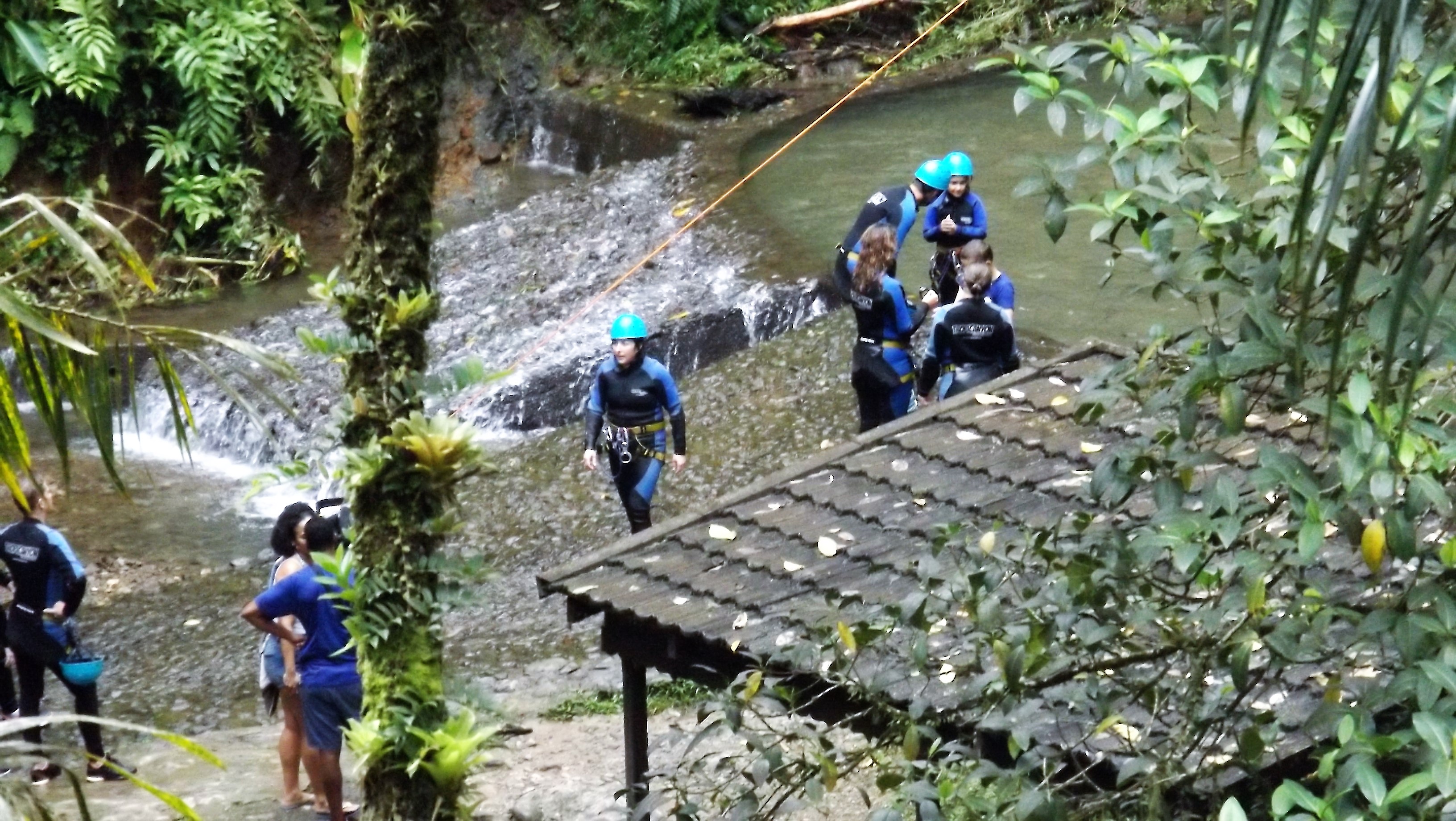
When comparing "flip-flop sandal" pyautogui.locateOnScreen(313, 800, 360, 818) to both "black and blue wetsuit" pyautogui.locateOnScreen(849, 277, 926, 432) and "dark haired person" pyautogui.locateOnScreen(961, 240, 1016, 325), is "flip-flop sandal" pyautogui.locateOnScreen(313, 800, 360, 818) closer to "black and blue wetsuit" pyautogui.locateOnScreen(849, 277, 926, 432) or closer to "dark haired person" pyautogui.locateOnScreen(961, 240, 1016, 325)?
"black and blue wetsuit" pyautogui.locateOnScreen(849, 277, 926, 432)

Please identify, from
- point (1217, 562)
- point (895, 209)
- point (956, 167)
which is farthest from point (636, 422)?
point (1217, 562)

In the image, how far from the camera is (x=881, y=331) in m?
9.72

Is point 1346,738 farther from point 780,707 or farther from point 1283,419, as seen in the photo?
point 1283,419

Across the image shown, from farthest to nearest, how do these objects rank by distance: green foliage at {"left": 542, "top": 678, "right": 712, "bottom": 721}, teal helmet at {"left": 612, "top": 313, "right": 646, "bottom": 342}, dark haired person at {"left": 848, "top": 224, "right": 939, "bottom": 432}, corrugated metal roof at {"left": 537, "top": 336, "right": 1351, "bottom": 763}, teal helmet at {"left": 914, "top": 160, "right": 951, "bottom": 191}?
1. teal helmet at {"left": 914, "top": 160, "right": 951, "bottom": 191}
2. dark haired person at {"left": 848, "top": 224, "right": 939, "bottom": 432}
3. teal helmet at {"left": 612, "top": 313, "right": 646, "bottom": 342}
4. green foliage at {"left": 542, "top": 678, "right": 712, "bottom": 721}
5. corrugated metal roof at {"left": 537, "top": 336, "right": 1351, "bottom": 763}

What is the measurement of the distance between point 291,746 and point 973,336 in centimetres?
416

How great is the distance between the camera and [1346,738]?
3037 millimetres

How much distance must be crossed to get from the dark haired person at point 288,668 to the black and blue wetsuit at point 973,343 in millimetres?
3580

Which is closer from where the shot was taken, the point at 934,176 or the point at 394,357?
the point at 394,357

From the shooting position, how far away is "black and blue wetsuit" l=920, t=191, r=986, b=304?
33.9ft

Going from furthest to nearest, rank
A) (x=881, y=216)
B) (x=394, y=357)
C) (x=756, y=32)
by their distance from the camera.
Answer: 1. (x=756, y=32)
2. (x=881, y=216)
3. (x=394, y=357)

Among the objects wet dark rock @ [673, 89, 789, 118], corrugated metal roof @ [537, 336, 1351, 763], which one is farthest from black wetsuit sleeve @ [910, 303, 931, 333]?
wet dark rock @ [673, 89, 789, 118]

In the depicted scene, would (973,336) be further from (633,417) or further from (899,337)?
(633,417)

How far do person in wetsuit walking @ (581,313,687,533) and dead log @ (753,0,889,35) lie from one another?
1218cm

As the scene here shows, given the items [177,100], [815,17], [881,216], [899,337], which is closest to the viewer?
[899,337]
